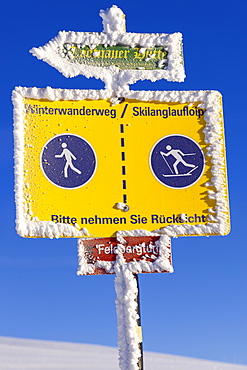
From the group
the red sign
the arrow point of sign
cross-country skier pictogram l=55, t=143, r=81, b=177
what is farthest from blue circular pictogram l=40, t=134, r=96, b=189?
the arrow point of sign

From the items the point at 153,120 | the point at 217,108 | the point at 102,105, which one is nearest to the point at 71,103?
the point at 102,105

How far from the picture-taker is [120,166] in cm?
710

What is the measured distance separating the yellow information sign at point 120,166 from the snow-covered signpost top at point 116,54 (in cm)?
21

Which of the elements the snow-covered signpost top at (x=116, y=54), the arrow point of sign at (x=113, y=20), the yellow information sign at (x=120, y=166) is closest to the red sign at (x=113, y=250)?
the yellow information sign at (x=120, y=166)

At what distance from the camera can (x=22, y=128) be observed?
7016 millimetres

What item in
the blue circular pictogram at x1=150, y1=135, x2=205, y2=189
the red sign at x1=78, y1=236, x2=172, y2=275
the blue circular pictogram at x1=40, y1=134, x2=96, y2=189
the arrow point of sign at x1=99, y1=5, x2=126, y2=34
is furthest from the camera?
the arrow point of sign at x1=99, y1=5, x2=126, y2=34

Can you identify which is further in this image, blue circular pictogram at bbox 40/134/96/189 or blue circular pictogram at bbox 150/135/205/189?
blue circular pictogram at bbox 150/135/205/189

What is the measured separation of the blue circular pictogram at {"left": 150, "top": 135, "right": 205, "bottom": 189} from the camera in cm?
718

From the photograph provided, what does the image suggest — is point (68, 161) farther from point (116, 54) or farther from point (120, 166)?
point (116, 54)

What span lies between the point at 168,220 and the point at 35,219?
3.86ft

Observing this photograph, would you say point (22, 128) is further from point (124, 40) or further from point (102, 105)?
point (124, 40)

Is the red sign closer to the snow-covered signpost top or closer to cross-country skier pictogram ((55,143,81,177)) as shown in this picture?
cross-country skier pictogram ((55,143,81,177))

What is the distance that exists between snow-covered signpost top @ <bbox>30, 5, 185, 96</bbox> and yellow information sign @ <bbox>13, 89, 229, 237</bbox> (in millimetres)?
212

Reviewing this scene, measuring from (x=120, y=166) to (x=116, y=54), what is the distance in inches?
43.0
